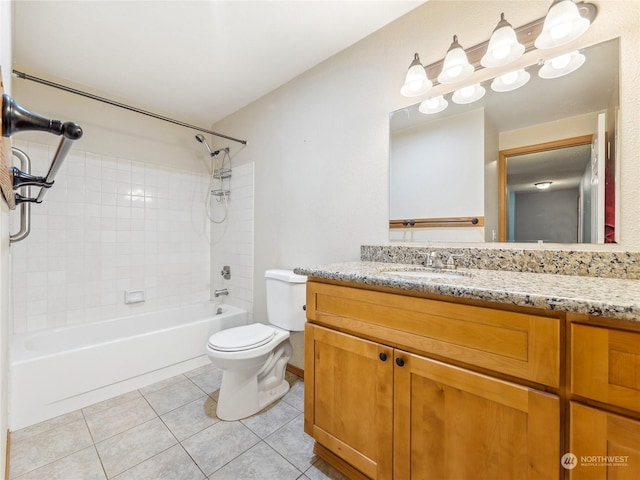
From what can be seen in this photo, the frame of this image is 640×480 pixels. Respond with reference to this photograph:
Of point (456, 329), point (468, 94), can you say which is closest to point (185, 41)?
point (468, 94)

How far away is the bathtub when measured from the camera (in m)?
1.53

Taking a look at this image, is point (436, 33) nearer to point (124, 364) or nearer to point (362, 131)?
point (362, 131)

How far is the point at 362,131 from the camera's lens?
170cm

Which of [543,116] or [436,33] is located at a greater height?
[436,33]

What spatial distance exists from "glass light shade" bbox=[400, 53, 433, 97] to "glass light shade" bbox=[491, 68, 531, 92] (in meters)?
0.29

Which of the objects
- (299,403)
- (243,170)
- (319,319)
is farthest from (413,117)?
(299,403)

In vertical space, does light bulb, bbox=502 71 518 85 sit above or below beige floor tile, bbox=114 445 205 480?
above

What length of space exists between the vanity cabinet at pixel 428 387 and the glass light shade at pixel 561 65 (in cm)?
104

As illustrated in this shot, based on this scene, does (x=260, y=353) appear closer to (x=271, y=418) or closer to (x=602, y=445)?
(x=271, y=418)

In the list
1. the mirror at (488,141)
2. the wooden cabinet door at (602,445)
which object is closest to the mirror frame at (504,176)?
the mirror at (488,141)

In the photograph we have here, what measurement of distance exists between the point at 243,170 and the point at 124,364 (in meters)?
1.75

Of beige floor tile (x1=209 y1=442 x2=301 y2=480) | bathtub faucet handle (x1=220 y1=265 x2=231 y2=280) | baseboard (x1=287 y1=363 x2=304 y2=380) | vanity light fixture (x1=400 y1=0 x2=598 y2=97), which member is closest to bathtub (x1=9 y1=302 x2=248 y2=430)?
bathtub faucet handle (x1=220 y1=265 x2=231 y2=280)

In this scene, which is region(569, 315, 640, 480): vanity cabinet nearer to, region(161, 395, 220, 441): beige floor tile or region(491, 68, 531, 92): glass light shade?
region(491, 68, 531, 92): glass light shade

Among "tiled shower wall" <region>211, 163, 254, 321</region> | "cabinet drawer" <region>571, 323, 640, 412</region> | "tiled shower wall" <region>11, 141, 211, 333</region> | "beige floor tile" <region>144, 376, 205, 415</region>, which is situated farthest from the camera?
"tiled shower wall" <region>211, 163, 254, 321</region>
